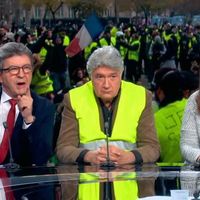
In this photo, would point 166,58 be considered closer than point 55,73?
No

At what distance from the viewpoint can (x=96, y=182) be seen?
11.8 ft

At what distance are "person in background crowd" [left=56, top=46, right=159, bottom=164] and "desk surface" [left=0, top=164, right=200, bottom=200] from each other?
388mm

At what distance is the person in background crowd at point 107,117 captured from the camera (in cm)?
433

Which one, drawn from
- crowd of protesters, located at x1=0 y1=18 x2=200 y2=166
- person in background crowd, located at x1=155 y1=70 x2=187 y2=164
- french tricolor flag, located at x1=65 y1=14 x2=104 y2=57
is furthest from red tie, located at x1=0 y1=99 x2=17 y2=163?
french tricolor flag, located at x1=65 y1=14 x2=104 y2=57

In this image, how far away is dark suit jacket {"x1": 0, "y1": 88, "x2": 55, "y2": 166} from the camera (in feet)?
14.1

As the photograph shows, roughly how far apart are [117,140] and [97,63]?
0.42m

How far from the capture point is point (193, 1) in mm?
67312

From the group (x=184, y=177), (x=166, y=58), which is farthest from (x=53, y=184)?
(x=166, y=58)

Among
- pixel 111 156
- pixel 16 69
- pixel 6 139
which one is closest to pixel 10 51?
pixel 16 69

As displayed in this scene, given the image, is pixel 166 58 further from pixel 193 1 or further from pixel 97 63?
pixel 193 1

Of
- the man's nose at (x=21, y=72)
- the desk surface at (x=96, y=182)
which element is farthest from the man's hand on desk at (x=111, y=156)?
the man's nose at (x=21, y=72)

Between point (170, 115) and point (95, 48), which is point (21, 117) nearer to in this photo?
point (170, 115)

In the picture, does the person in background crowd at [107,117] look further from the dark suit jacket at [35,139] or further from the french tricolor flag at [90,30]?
the french tricolor flag at [90,30]

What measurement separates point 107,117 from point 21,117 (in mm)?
454
